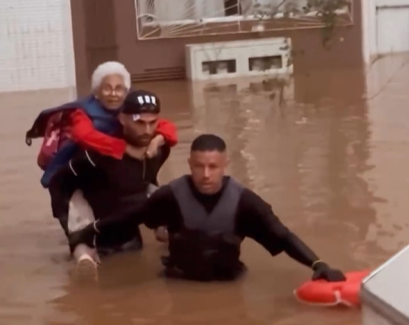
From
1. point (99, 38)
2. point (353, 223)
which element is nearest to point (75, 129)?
point (353, 223)

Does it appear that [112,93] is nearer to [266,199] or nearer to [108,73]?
[108,73]

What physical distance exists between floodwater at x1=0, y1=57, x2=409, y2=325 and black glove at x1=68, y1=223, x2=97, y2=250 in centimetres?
10

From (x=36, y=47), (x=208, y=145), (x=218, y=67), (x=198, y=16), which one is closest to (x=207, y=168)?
(x=208, y=145)

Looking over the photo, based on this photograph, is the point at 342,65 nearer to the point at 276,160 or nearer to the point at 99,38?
the point at 99,38

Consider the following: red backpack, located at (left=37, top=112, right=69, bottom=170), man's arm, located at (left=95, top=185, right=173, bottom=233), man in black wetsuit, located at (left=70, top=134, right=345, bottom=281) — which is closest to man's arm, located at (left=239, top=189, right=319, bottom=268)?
man in black wetsuit, located at (left=70, top=134, right=345, bottom=281)

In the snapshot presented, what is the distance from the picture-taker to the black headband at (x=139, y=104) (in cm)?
294

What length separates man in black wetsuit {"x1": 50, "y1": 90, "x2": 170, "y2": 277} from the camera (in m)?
2.97

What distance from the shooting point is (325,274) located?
251 centimetres

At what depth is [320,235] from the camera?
317 centimetres

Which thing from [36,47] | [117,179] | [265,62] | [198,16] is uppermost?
[198,16]

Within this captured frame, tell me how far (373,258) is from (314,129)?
8.04ft

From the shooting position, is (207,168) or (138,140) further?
(138,140)

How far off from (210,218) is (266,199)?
3.43 ft

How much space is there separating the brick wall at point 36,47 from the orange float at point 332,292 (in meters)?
6.63
